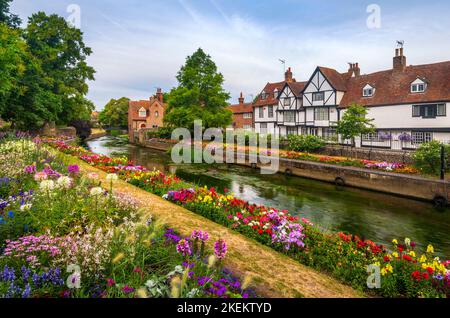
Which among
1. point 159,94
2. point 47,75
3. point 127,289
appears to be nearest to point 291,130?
point 47,75

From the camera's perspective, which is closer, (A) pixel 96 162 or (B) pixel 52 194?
(B) pixel 52 194

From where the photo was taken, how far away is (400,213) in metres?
14.5

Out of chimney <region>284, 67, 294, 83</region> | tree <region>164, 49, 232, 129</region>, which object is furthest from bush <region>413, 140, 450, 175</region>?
chimney <region>284, 67, 294, 83</region>

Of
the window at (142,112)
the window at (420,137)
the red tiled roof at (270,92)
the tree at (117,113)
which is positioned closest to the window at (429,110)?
the window at (420,137)

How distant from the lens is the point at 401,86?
3272 cm

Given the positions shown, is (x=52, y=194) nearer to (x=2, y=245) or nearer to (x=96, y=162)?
(x=2, y=245)

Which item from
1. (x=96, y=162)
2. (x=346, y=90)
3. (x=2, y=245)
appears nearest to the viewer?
(x=2, y=245)

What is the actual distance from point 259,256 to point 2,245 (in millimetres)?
4053

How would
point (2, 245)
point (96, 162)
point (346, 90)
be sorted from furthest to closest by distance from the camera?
point (346, 90), point (96, 162), point (2, 245)

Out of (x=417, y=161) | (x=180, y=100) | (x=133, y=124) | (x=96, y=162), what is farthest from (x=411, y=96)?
(x=133, y=124)

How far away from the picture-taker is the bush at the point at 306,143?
28.6 meters

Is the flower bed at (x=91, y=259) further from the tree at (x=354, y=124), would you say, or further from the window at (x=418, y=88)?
the window at (x=418, y=88)

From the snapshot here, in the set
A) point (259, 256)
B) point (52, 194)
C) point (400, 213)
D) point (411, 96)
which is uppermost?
point (411, 96)

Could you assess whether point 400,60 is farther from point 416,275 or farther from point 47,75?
point 47,75
